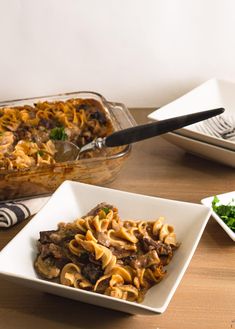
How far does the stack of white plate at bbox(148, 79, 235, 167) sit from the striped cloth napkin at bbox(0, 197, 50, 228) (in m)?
0.45

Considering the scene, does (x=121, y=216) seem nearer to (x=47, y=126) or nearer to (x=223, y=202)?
(x=223, y=202)

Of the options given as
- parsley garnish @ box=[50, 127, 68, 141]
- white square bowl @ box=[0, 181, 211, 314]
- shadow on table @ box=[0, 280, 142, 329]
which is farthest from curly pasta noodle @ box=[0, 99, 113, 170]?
shadow on table @ box=[0, 280, 142, 329]

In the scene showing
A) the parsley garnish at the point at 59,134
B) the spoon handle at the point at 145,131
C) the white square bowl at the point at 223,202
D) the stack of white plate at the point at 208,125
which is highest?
the spoon handle at the point at 145,131

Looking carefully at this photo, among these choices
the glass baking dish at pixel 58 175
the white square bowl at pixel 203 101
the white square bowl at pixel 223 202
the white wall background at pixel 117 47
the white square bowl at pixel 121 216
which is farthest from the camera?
the white wall background at pixel 117 47

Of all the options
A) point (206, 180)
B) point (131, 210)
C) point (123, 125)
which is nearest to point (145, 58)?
point (123, 125)

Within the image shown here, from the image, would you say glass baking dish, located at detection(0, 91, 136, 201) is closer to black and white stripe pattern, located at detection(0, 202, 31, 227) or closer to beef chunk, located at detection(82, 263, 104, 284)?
black and white stripe pattern, located at detection(0, 202, 31, 227)

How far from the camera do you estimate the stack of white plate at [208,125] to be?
1.61 metres

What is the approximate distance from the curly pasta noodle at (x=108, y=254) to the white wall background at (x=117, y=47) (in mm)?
960

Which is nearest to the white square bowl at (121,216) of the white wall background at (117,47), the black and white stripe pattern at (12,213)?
the black and white stripe pattern at (12,213)

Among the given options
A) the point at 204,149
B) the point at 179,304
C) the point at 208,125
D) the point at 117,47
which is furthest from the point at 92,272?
the point at 117,47

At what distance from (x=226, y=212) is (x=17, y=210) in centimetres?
50

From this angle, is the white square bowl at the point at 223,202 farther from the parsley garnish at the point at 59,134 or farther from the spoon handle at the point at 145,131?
the parsley garnish at the point at 59,134

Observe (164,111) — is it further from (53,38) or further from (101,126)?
(53,38)

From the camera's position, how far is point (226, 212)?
1391 mm
